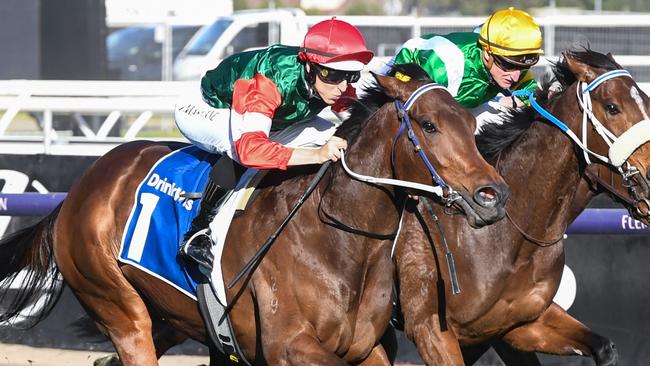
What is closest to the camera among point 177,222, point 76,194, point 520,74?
point 177,222

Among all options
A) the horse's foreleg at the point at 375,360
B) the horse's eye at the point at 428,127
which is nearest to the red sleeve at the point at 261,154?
the horse's eye at the point at 428,127

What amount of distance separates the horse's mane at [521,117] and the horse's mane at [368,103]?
2.73ft

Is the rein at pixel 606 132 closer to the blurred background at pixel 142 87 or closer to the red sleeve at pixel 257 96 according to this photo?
the blurred background at pixel 142 87

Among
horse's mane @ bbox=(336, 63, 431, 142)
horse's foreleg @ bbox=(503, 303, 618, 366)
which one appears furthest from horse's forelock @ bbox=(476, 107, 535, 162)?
horse's mane @ bbox=(336, 63, 431, 142)

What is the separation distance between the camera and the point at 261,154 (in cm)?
362

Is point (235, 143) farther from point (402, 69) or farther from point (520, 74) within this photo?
point (520, 74)

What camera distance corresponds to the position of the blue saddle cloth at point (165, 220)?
4.11 meters

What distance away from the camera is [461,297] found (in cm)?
431

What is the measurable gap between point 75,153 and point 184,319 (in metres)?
2.22

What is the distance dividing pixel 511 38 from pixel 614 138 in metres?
0.71

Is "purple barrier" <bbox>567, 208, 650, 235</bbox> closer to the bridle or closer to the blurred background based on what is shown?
the blurred background

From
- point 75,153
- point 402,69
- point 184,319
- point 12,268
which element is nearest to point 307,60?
point 402,69

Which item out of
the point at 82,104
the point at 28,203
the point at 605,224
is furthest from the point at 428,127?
the point at 82,104

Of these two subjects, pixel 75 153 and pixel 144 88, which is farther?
pixel 144 88
